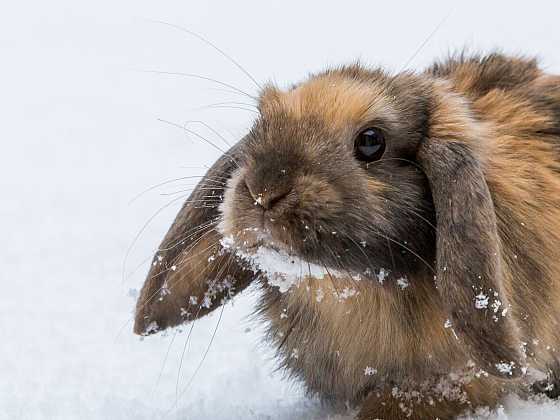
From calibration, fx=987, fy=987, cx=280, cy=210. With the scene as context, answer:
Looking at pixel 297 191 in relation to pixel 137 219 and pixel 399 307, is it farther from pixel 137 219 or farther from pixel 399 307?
pixel 137 219

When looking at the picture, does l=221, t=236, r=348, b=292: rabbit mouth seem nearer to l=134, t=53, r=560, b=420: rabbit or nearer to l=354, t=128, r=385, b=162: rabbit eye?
l=134, t=53, r=560, b=420: rabbit

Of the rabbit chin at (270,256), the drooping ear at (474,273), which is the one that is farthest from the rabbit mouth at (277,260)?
the drooping ear at (474,273)

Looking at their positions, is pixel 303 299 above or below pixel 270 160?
below

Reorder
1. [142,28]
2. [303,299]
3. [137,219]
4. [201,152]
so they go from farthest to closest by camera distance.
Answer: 1. [142,28]
2. [201,152]
3. [137,219]
4. [303,299]

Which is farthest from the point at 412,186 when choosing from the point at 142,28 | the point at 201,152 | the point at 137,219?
the point at 142,28

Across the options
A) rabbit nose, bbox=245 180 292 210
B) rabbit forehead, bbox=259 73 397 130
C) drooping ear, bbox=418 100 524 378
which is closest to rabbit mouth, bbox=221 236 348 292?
rabbit nose, bbox=245 180 292 210

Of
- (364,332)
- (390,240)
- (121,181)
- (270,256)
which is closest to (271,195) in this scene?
(270,256)

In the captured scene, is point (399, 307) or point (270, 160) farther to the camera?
point (399, 307)
